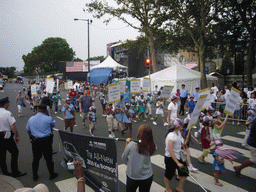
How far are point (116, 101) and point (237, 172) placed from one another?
16.7 ft

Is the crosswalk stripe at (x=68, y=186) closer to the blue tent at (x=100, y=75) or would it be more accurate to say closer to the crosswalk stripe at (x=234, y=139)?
the crosswalk stripe at (x=234, y=139)

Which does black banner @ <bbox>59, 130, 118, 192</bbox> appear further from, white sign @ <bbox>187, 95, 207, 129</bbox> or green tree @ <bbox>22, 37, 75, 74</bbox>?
green tree @ <bbox>22, 37, 75, 74</bbox>

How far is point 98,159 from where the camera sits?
3271 millimetres

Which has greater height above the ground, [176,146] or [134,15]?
[134,15]

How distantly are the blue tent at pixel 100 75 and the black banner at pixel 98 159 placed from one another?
88.0 ft

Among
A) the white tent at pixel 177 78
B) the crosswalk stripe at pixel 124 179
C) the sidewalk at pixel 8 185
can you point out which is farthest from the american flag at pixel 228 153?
the white tent at pixel 177 78

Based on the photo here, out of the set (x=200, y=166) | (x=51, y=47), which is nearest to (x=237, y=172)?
(x=200, y=166)

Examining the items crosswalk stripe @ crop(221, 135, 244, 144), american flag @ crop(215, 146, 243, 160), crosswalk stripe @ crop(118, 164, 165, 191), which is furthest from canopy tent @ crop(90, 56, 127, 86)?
american flag @ crop(215, 146, 243, 160)

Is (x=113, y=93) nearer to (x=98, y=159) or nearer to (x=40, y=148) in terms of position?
(x=40, y=148)

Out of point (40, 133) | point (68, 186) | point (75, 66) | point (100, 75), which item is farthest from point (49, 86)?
point (75, 66)

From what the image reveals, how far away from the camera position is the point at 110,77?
30.4 metres

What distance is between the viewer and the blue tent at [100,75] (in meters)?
30.4

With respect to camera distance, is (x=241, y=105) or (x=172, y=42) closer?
(x=241, y=105)

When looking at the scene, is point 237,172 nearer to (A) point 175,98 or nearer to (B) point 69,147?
(A) point 175,98
